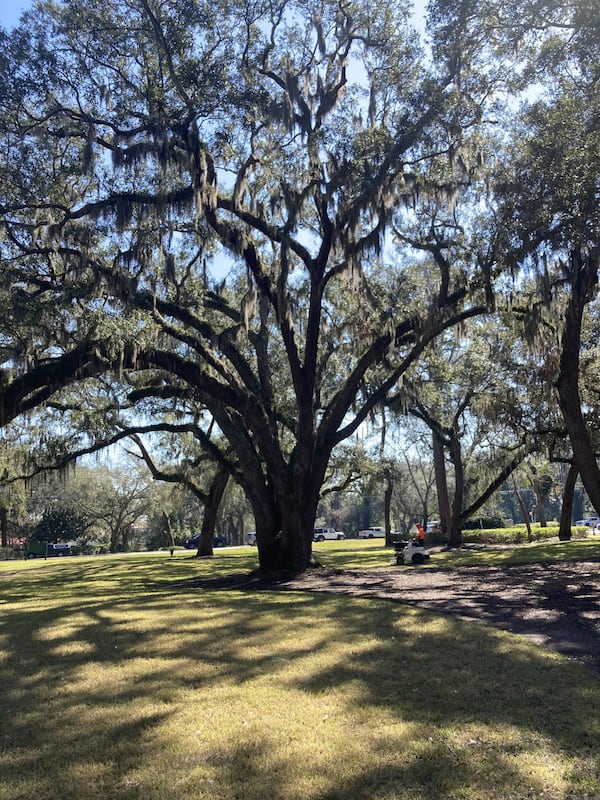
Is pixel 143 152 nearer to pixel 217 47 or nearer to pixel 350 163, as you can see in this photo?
pixel 217 47

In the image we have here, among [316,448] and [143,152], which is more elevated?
[143,152]

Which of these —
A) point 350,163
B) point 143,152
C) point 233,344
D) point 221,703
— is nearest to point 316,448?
point 233,344

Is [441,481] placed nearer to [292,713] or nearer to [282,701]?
[282,701]

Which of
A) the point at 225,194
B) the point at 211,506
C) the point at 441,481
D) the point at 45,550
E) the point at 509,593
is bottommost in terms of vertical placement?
the point at 45,550

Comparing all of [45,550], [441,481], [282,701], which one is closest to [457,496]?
[441,481]

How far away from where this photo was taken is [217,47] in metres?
12.8

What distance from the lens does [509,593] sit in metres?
10.6

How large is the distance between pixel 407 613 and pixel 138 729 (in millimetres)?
5244

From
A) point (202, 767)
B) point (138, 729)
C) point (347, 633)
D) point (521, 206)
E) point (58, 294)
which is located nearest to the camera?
point (202, 767)

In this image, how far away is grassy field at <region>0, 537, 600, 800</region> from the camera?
3336mm

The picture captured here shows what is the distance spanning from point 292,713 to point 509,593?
739cm

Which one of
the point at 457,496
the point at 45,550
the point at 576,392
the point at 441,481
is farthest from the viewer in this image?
the point at 45,550

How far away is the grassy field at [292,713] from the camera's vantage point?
3.34m

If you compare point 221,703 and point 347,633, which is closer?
point 221,703
